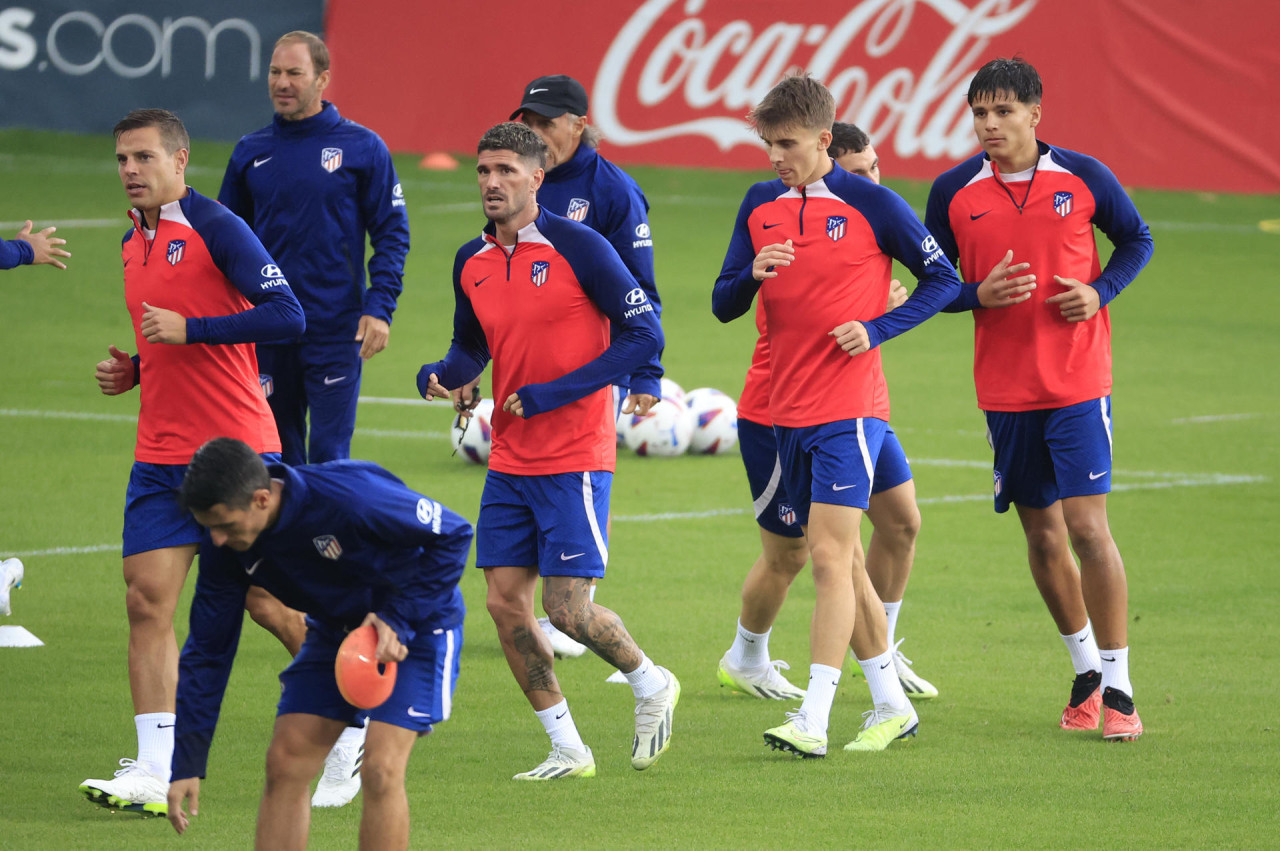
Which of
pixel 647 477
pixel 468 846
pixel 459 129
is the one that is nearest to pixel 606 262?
pixel 468 846

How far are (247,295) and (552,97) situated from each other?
2.10 metres

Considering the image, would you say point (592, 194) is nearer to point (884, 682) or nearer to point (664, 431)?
point (884, 682)

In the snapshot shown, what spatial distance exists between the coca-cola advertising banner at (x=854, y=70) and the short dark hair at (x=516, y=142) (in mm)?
19078

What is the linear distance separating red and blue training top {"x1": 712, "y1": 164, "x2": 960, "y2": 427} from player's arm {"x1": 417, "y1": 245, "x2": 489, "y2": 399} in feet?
3.56

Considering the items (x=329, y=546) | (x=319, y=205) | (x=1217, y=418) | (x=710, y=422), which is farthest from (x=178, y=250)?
(x=1217, y=418)

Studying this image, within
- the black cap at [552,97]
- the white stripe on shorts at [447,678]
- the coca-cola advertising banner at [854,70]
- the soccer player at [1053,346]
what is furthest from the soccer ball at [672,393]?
the coca-cola advertising banner at [854,70]

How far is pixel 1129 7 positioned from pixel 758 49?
5.21 metres

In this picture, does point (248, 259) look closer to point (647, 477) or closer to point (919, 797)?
point (919, 797)

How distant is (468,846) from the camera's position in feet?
20.3

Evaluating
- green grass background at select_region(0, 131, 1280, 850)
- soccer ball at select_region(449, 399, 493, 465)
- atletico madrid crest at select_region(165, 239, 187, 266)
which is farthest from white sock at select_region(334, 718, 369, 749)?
soccer ball at select_region(449, 399, 493, 465)

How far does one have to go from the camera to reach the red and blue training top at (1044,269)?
768 cm

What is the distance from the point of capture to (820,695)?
23.5 ft

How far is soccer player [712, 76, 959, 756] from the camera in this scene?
7.19m

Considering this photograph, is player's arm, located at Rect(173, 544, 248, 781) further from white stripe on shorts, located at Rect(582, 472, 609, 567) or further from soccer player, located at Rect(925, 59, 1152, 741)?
soccer player, located at Rect(925, 59, 1152, 741)
